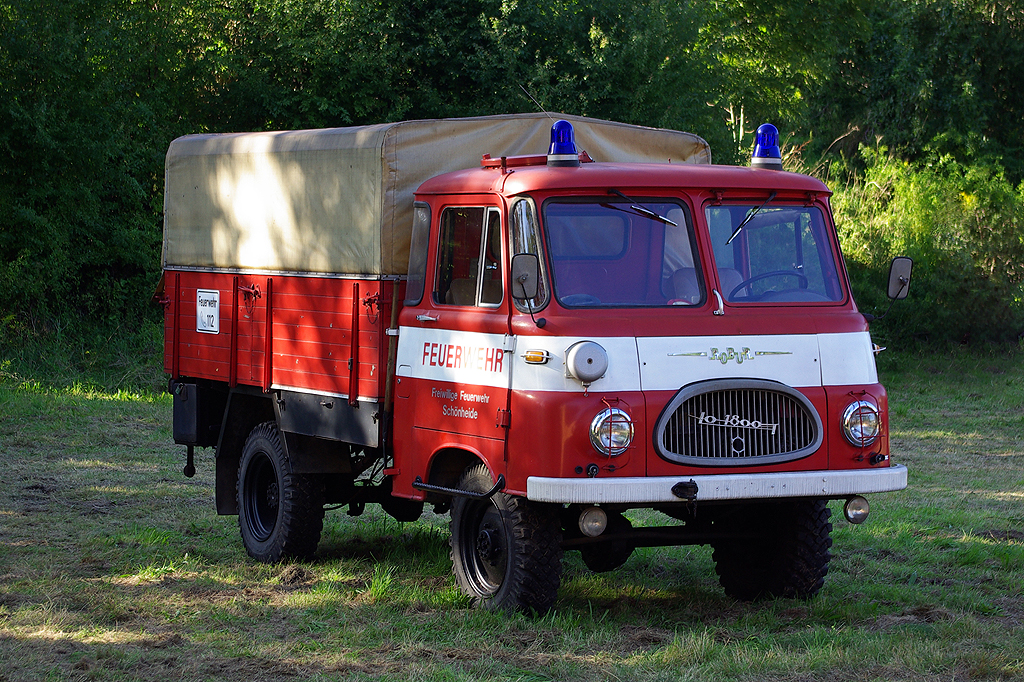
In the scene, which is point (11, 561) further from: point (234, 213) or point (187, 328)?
point (234, 213)

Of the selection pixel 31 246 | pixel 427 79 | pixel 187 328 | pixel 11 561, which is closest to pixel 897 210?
pixel 427 79

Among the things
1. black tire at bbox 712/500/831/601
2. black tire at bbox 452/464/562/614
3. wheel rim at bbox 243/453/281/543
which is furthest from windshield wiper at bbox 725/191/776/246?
wheel rim at bbox 243/453/281/543

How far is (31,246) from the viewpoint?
17.8 metres

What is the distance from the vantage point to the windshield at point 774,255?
668cm

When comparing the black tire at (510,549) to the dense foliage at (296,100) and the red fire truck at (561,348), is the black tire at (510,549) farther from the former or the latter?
the dense foliage at (296,100)

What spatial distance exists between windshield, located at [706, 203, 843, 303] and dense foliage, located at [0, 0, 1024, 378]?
40.2ft

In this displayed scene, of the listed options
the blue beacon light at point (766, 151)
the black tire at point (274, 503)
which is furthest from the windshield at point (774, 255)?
the black tire at point (274, 503)

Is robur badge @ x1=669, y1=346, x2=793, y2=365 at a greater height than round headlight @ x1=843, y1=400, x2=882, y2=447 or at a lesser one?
greater

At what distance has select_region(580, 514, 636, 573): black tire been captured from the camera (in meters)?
6.75

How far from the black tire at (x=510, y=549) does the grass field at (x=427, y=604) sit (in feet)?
0.46

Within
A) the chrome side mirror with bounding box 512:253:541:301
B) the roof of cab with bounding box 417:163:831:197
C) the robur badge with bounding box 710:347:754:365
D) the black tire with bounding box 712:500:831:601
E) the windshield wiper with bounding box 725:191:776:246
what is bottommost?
the black tire with bounding box 712:500:831:601

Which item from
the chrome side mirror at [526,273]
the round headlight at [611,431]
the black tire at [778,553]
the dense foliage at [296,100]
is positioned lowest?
the black tire at [778,553]

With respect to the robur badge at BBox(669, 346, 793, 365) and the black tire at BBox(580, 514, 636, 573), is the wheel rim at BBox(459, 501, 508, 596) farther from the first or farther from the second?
the robur badge at BBox(669, 346, 793, 365)

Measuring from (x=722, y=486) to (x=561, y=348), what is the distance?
1.03 m
